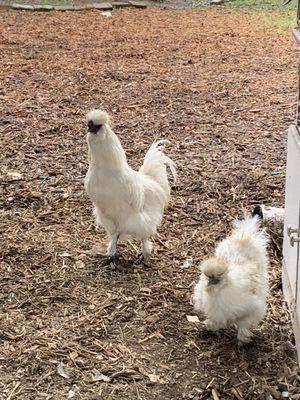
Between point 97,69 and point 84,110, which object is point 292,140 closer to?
point 84,110

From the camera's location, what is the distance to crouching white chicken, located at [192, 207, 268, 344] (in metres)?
3.10

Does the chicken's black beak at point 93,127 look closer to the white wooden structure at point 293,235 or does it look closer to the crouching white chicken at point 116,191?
the crouching white chicken at point 116,191

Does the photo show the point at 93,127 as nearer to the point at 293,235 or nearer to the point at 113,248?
the point at 113,248

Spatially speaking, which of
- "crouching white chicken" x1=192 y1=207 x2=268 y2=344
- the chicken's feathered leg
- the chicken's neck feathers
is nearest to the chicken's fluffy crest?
the chicken's neck feathers

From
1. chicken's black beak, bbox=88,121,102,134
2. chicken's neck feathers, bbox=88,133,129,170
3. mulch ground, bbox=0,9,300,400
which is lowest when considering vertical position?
mulch ground, bbox=0,9,300,400

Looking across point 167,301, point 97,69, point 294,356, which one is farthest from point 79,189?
point 97,69

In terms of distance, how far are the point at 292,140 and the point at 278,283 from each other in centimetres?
92

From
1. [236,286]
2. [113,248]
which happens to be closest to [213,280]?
[236,286]

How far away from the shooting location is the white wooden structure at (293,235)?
3166mm

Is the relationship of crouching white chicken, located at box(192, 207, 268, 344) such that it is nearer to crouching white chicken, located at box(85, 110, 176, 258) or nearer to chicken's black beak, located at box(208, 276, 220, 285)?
chicken's black beak, located at box(208, 276, 220, 285)

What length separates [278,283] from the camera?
3.88 m

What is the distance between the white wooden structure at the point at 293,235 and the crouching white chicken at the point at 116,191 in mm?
892

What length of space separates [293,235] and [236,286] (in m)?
0.37

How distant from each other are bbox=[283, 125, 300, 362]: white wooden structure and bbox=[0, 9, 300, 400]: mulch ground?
0.49 ft
